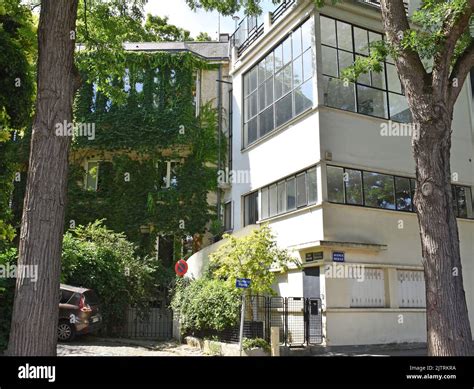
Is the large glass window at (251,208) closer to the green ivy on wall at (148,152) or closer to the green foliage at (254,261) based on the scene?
the green ivy on wall at (148,152)

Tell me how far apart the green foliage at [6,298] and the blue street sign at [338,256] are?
8.88 metres

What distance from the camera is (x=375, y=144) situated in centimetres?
1717

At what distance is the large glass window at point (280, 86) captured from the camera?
17422 millimetres

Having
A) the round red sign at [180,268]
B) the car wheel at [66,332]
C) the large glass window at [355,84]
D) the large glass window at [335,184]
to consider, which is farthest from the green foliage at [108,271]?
the large glass window at [355,84]

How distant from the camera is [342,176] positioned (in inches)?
642

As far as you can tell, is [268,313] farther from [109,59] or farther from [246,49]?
[246,49]

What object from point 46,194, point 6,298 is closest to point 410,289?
point 6,298

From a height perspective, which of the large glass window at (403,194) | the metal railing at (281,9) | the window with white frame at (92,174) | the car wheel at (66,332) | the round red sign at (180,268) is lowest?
the car wheel at (66,332)

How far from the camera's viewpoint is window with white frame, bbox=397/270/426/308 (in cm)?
1633

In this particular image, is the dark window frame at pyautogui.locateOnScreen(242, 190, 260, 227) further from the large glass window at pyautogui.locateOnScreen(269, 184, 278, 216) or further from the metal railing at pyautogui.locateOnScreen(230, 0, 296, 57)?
the metal railing at pyautogui.locateOnScreen(230, 0, 296, 57)

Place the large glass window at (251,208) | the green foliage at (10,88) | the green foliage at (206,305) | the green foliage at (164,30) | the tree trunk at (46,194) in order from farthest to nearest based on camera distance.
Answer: the green foliage at (164,30), the large glass window at (251,208), the green foliage at (206,305), the green foliage at (10,88), the tree trunk at (46,194)

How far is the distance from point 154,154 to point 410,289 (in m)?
12.9
